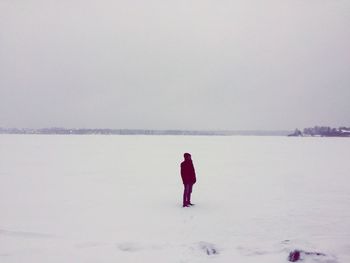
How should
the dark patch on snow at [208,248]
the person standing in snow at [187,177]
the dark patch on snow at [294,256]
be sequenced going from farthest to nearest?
the person standing in snow at [187,177] → the dark patch on snow at [208,248] → the dark patch on snow at [294,256]

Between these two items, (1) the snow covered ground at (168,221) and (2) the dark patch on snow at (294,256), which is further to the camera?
(1) the snow covered ground at (168,221)

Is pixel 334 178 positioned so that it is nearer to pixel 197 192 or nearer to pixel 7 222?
pixel 197 192

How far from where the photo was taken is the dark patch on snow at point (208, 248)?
7281 mm

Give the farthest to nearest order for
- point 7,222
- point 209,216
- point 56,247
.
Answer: point 209,216, point 7,222, point 56,247

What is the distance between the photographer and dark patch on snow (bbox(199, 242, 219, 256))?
23.9 feet

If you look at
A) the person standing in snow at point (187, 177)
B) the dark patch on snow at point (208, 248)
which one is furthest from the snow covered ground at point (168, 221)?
the person standing in snow at point (187, 177)

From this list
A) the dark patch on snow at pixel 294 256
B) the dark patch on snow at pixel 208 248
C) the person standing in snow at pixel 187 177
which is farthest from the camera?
the person standing in snow at pixel 187 177

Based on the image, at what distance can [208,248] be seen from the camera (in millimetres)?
7445

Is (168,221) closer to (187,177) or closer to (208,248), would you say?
(187,177)

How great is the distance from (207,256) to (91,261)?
1979 mm

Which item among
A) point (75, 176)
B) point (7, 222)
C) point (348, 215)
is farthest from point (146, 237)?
point (75, 176)

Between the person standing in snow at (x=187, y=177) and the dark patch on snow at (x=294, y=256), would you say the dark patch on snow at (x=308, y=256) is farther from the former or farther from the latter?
the person standing in snow at (x=187, y=177)

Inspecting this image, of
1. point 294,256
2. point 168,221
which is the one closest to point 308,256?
point 294,256

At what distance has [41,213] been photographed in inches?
420
